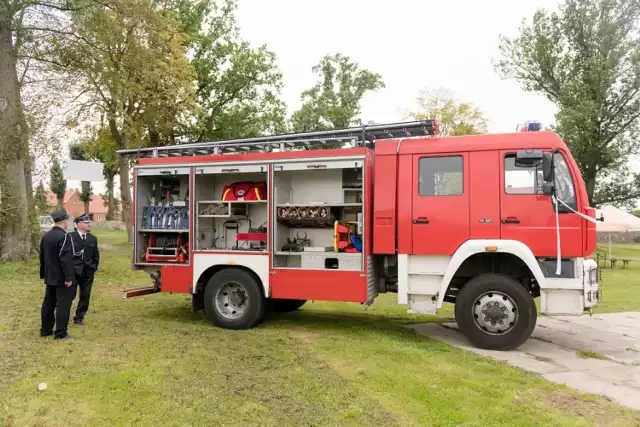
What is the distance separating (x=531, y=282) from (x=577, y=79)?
84.5 ft

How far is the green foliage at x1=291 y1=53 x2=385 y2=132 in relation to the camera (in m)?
38.9

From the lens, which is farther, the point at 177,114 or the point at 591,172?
the point at 591,172

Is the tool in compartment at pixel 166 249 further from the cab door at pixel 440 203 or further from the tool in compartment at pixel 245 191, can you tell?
the cab door at pixel 440 203

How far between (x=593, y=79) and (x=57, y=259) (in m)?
29.1

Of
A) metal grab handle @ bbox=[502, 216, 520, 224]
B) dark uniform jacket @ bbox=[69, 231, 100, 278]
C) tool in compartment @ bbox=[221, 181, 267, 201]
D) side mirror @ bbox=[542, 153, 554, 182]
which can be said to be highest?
side mirror @ bbox=[542, 153, 554, 182]

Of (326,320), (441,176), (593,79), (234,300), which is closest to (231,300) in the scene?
(234,300)

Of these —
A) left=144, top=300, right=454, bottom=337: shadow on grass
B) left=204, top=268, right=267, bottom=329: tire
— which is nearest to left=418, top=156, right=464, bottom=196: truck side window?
left=144, top=300, right=454, bottom=337: shadow on grass

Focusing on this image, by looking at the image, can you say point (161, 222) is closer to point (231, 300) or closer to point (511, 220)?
point (231, 300)

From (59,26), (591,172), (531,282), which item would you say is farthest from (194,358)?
(591,172)

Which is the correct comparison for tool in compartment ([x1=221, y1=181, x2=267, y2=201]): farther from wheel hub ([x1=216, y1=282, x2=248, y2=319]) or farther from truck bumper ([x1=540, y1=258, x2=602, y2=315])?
truck bumper ([x1=540, y1=258, x2=602, y2=315])

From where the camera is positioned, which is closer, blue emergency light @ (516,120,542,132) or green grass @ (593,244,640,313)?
blue emergency light @ (516,120,542,132)

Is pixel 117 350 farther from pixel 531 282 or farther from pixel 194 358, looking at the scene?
pixel 531 282

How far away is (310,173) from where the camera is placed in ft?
28.2

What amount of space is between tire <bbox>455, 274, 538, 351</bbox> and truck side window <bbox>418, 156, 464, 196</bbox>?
4.31ft
